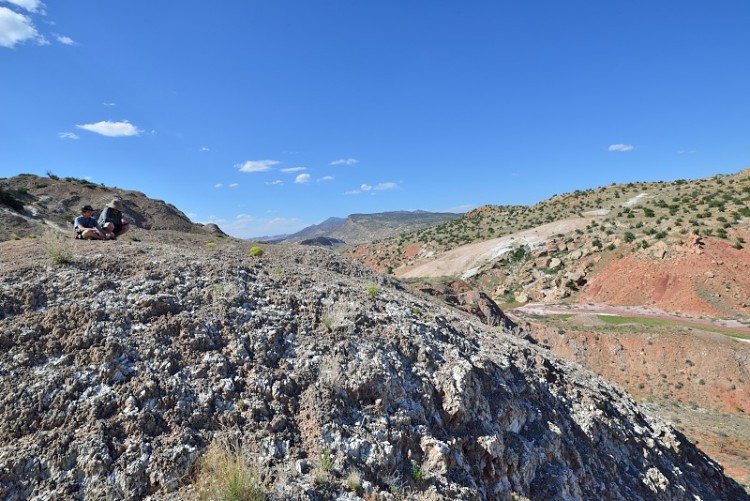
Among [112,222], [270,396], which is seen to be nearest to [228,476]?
[270,396]

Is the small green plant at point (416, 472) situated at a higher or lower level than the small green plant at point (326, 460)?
lower

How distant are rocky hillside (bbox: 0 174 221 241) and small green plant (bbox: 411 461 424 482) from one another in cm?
2650

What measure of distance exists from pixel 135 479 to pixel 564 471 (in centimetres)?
660

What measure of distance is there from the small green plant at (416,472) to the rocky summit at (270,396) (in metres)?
0.02

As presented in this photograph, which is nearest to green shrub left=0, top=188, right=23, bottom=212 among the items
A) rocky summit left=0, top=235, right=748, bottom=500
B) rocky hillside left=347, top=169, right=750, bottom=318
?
rocky summit left=0, top=235, right=748, bottom=500

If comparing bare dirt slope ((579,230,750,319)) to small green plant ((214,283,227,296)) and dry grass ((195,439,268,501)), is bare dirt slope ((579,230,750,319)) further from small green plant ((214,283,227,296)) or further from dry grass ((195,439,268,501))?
dry grass ((195,439,268,501))

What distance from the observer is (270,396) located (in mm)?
5871

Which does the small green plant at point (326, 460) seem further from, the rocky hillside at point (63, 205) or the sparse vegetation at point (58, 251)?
the rocky hillside at point (63, 205)

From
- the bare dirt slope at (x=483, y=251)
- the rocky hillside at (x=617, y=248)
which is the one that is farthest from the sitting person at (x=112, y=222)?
the bare dirt slope at (x=483, y=251)

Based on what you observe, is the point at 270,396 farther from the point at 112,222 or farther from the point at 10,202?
the point at 10,202

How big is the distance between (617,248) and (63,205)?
56.1 meters

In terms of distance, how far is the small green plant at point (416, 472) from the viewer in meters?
5.49

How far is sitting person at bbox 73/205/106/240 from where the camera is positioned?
10.4 meters

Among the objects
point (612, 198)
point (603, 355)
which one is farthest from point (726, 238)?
point (612, 198)
